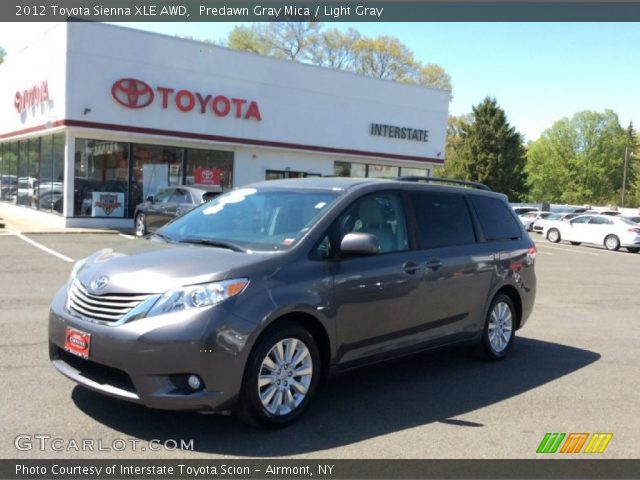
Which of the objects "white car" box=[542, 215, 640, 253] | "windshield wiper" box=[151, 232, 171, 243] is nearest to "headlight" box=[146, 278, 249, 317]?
"windshield wiper" box=[151, 232, 171, 243]

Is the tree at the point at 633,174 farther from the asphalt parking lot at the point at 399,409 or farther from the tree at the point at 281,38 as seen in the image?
the asphalt parking lot at the point at 399,409

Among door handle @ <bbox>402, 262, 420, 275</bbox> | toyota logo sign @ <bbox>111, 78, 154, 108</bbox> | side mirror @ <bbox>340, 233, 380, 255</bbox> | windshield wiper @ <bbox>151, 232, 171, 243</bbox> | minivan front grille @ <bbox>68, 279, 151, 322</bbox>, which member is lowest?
minivan front grille @ <bbox>68, 279, 151, 322</bbox>

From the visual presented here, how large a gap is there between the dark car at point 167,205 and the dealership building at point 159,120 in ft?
13.4

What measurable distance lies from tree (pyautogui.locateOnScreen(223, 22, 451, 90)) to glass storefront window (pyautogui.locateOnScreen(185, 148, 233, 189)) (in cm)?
3060

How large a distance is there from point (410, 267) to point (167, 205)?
1183 cm

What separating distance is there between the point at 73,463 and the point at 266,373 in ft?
→ 4.22

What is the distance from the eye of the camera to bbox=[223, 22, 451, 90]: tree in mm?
52562

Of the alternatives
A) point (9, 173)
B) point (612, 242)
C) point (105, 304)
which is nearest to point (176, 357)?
point (105, 304)

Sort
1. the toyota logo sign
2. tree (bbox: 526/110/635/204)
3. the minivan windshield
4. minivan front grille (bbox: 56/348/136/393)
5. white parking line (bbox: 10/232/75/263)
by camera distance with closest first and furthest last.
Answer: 1. minivan front grille (bbox: 56/348/136/393)
2. the minivan windshield
3. white parking line (bbox: 10/232/75/263)
4. the toyota logo sign
5. tree (bbox: 526/110/635/204)

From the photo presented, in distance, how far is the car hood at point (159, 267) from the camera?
4.08 m

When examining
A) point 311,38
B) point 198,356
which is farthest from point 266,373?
point 311,38

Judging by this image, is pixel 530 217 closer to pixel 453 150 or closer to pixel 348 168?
pixel 348 168

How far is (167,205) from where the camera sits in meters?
16.1

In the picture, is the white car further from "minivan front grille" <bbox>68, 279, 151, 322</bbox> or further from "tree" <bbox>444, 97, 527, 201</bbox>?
"minivan front grille" <bbox>68, 279, 151, 322</bbox>
